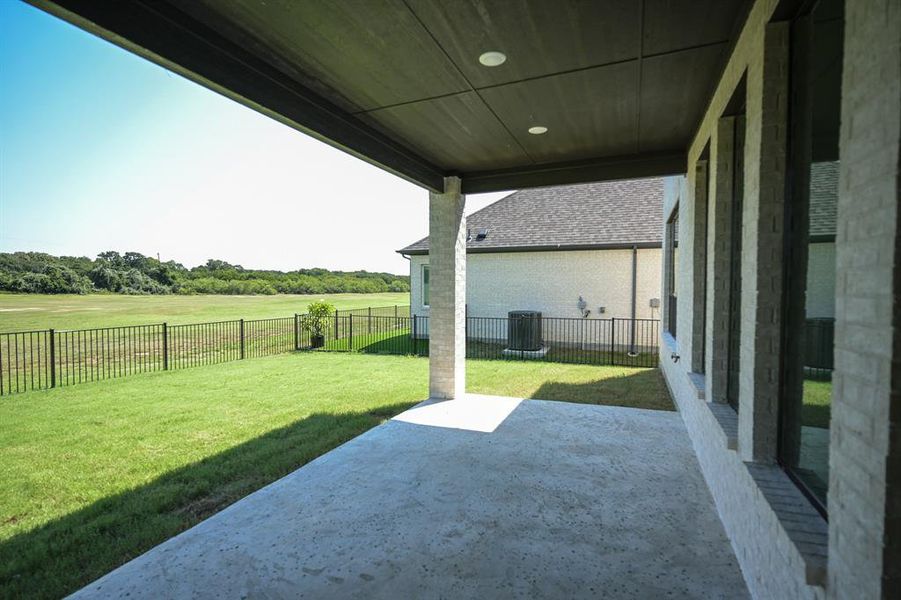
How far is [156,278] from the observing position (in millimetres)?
25297

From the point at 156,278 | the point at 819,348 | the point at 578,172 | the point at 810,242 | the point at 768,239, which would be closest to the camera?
the point at 819,348

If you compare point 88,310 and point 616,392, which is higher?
point 88,310

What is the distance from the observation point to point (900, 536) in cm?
105

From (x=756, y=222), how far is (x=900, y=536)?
1.67m

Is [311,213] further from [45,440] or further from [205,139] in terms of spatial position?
[45,440]

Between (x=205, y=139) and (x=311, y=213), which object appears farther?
(x=311, y=213)

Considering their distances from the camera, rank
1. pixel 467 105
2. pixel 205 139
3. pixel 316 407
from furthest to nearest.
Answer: pixel 205 139
pixel 316 407
pixel 467 105

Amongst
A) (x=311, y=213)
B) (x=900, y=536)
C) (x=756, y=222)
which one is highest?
(x=311, y=213)

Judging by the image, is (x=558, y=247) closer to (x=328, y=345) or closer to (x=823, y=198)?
(x=328, y=345)

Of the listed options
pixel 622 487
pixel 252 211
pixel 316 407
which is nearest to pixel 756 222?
pixel 622 487

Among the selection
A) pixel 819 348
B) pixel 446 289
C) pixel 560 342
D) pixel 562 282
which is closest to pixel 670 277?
pixel 446 289

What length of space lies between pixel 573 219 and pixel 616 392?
27.7 feet

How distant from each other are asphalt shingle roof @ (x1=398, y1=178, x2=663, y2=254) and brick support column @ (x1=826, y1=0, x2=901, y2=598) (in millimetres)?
11913

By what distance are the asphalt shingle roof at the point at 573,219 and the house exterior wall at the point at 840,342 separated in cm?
1024
